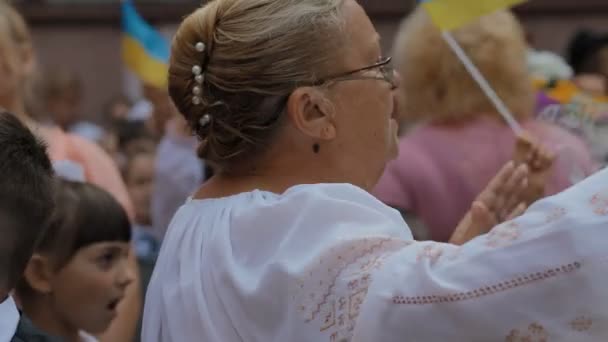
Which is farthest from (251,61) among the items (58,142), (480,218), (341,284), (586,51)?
(586,51)

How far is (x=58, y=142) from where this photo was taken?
3797 millimetres

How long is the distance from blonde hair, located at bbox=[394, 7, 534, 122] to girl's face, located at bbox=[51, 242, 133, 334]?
46.6 inches

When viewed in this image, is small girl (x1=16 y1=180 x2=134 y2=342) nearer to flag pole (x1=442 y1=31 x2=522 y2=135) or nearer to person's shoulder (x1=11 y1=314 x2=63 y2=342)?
person's shoulder (x1=11 y1=314 x2=63 y2=342)

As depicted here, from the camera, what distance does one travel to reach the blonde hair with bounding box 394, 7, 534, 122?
12.5ft

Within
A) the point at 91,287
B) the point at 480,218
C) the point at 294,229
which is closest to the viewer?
the point at 294,229

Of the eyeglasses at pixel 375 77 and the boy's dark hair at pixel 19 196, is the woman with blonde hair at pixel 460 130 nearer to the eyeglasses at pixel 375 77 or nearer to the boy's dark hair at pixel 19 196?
the eyeglasses at pixel 375 77

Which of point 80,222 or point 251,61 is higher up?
point 251,61

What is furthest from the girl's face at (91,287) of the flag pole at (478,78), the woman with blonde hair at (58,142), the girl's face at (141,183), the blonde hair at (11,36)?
the girl's face at (141,183)

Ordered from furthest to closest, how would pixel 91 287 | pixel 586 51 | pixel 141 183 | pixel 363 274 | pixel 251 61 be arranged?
pixel 141 183 → pixel 586 51 → pixel 91 287 → pixel 251 61 → pixel 363 274

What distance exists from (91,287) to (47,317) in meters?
0.15

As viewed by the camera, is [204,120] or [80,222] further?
[80,222]

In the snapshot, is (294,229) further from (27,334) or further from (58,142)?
(58,142)

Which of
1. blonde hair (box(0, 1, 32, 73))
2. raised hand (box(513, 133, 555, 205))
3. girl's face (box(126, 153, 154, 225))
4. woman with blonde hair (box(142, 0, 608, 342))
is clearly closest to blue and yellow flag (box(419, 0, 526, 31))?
raised hand (box(513, 133, 555, 205))

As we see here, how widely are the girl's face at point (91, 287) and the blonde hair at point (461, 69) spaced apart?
1183 mm
